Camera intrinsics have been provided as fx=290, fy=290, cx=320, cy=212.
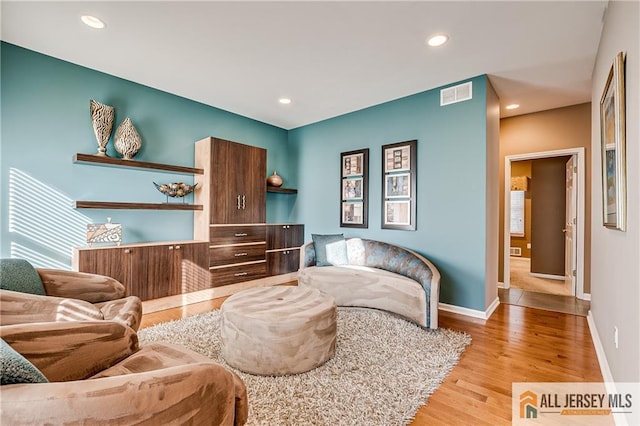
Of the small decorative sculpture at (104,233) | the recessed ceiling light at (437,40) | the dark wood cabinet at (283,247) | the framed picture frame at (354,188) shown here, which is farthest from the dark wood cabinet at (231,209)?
the recessed ceiling light at (437,40)

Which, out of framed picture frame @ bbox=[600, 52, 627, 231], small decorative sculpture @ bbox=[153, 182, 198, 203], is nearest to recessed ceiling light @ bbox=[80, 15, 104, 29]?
small decorative sculpture @ bbox=[153, 182, 198, 203]

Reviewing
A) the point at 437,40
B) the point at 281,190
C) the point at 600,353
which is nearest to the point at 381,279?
the point at 600,353

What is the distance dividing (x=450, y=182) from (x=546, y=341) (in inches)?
72.7

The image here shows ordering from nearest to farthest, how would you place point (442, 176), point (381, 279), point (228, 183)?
point (381, 279) < point (442, 176) < point (228, 183)

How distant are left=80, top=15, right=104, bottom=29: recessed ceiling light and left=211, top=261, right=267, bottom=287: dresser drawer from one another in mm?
2841

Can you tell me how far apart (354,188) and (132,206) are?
3.00 m

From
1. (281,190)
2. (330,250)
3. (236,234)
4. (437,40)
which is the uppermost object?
(437,40)

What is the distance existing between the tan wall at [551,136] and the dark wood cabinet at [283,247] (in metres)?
3.31

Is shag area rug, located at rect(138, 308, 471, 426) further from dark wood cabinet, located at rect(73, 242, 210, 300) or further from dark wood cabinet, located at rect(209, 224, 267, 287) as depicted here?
dark wood cabinet, located at rect(209, 224, 267, 287)

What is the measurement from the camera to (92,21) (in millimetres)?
2436

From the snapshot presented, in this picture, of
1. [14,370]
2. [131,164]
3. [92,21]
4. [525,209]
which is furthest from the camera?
[525,209]

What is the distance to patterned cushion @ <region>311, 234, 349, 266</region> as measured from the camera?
13.0 ft

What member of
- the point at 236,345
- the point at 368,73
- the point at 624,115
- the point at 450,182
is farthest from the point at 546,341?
the point at 368,73

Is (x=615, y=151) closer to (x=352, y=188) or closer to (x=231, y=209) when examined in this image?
(x=352, y=188)
